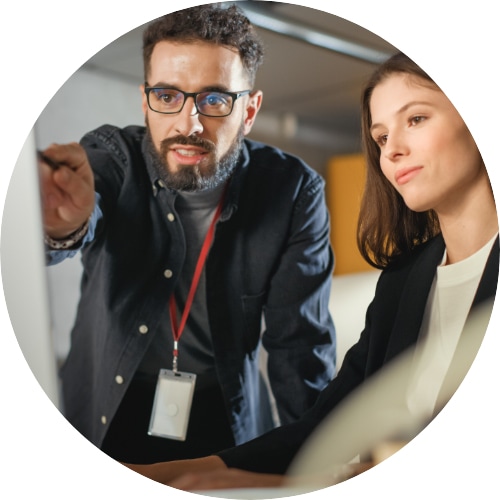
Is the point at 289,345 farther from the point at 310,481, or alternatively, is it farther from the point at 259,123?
the point at 259,123

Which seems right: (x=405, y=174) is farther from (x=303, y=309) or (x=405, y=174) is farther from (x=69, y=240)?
(x=69, y=240)

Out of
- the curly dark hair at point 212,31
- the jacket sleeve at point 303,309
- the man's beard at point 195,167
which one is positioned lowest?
the jacket sleeve at point 303,309

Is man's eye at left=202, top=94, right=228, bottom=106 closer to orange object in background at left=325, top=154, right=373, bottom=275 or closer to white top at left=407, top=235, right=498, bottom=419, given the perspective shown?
orange object in background at left=325, top=154, right=373, bottom=275

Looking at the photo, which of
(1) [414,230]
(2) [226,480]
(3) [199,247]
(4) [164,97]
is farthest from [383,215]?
(2) [226,480]

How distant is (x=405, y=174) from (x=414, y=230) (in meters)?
0.10

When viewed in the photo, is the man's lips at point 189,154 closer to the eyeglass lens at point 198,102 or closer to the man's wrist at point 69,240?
the eyeglass lens at point 198,102

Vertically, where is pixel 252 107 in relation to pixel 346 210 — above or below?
above

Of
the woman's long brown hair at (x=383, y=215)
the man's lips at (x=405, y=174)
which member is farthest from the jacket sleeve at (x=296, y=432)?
the man's lips at (x=405, y=174)

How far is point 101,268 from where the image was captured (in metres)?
1.48

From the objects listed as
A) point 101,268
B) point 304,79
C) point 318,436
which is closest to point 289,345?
point 318,436

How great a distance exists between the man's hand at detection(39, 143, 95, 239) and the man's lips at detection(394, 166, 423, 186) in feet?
1.79

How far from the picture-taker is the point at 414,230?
1.44 metres

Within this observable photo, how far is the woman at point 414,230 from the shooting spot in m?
1.41

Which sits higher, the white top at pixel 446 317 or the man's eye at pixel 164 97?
the man's eye at pixel 164 97
